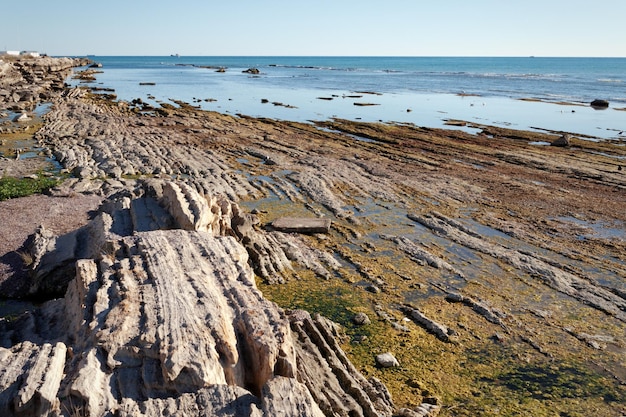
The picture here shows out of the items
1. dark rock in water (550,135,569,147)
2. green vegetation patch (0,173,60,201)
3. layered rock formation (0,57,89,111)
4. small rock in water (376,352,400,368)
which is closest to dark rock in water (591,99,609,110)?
dark rock in water (550,135,569,147)

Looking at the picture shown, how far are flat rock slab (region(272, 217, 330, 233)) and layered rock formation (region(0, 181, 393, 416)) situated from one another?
21.5 feet

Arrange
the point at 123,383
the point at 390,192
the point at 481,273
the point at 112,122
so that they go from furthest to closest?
the point at 112,122, the point at 390,192, the point at 481,273, the point at 123,383

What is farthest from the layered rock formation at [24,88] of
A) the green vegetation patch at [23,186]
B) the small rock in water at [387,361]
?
the small rock in water at [387,361]

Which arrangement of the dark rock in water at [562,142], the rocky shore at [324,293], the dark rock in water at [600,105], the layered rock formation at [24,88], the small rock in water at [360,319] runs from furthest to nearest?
the dark rock in water at [600,105] < the layered rock formation at [24,88] < the dark rock in water at [562,142] < the small rock in water at [360,319] < the rocky shore at [324,293]

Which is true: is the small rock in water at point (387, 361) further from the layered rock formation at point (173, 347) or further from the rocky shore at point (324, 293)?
the layered rock formation at point (173, 347)

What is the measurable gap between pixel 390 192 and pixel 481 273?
30.0 ft

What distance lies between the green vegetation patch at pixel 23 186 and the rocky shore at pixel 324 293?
0.90 metres

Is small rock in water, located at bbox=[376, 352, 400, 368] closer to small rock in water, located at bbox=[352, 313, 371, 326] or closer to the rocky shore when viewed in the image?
the rocky shore

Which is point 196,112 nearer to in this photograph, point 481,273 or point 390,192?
point 390,192

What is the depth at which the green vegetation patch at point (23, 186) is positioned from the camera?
69.5 feet

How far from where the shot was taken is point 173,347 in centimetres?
809

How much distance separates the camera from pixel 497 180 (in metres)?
27.2

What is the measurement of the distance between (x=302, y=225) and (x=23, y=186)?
13.1 metres

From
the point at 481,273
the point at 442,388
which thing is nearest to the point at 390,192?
the point at 481,273
